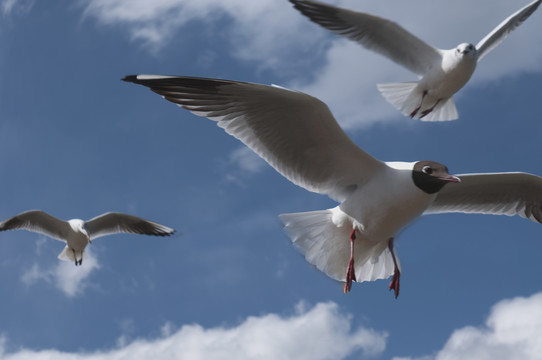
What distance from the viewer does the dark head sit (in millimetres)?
4176

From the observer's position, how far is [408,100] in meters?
7.75

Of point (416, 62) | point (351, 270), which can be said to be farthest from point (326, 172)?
point (416, 62)

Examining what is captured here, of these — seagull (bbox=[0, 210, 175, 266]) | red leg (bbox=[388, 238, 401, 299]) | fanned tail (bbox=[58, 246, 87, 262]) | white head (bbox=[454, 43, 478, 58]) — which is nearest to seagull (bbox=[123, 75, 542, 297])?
red leg (bbox=[388, 238, 401, 299])

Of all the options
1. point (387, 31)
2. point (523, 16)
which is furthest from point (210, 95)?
point (523, 16)

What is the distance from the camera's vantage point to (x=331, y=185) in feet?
15.0

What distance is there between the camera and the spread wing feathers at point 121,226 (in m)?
11.1

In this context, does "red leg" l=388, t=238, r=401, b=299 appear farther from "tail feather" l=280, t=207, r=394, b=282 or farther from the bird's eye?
the bird's eye

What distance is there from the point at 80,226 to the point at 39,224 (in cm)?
74

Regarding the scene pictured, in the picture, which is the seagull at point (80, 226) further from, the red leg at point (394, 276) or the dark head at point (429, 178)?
the dark head at point (429, 178)

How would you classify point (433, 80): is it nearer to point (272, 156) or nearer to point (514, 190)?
point (514, 190)

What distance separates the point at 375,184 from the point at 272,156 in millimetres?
653

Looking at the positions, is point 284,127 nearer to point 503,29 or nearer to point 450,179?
point 450,179

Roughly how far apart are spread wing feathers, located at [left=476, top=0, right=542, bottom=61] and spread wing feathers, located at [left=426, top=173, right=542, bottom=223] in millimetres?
3123

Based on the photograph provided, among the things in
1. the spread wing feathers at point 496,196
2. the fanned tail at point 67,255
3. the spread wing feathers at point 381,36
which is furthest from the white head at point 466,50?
the fanned tail at point 67,255
